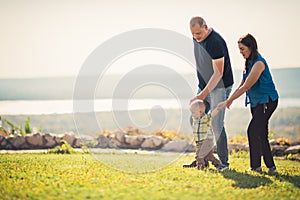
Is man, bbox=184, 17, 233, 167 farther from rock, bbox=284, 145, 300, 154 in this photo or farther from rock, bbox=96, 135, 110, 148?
rock, bbox=96, 135, 110, 148

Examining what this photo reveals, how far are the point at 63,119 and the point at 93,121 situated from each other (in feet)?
9.19

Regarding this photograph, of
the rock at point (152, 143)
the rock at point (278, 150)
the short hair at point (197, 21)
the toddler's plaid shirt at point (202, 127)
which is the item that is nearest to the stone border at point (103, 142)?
A: the rock at point (152, 143)

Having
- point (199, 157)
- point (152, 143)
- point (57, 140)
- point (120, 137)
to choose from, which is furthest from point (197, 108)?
point (57, 140)

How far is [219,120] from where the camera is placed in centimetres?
507

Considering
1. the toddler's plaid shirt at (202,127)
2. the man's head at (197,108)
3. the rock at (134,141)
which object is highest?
the man's head at (197,108)

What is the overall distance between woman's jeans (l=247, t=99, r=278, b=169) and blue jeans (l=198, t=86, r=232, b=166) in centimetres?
28

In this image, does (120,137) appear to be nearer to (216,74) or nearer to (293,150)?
(293,150)

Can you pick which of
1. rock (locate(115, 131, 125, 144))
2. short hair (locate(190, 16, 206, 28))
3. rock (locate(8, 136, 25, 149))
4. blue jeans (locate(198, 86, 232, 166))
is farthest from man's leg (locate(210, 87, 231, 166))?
rock (locate(8, 136, 25, 149))

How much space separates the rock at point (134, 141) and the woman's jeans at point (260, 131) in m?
2.93

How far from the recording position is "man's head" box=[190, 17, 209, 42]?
4944 mm

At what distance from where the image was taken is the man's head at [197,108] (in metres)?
5.09

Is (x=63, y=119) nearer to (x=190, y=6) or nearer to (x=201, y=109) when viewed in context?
(x=190, y=6)

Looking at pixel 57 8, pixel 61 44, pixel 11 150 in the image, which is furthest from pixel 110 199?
pixel 61 44

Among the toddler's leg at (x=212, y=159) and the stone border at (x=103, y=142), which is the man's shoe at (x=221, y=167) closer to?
the toddler's leg at (x=212, y=159)
